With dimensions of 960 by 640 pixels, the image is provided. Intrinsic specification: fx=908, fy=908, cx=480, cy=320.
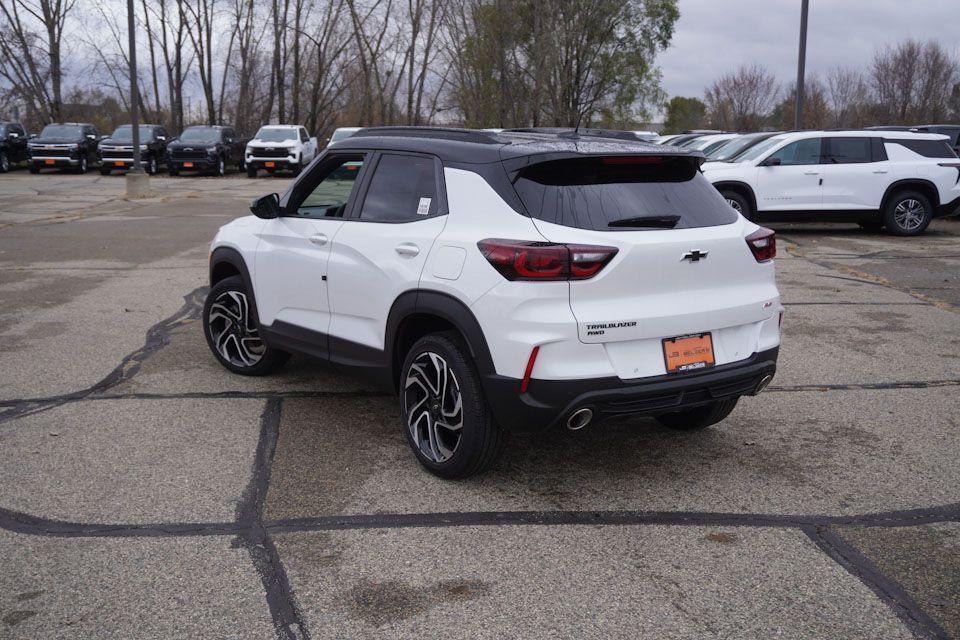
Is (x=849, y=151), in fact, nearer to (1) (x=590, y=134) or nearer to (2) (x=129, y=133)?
(1) (x=590, y=134)

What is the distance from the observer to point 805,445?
520cm

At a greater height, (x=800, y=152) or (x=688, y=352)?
(x=800, y=152)

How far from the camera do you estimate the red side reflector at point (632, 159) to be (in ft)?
14.4

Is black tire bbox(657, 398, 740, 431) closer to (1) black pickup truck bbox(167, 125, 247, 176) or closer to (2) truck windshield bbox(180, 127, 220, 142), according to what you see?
(1) black pickup truck bbox(167, 125, 247, 176)

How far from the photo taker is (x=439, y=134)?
197 inches

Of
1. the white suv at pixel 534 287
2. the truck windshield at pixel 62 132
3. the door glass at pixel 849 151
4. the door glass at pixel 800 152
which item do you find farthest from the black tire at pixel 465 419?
the truck windshield at pixel 62 132

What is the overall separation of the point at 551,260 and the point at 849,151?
13.1 m

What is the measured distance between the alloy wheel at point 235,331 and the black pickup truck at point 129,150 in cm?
2906

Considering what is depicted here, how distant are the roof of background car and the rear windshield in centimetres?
7

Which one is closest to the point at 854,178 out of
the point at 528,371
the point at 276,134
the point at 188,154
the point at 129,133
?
the point at 528,371

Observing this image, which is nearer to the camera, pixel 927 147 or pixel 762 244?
pixel 762 244

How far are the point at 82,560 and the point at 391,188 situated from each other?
2.44 metres

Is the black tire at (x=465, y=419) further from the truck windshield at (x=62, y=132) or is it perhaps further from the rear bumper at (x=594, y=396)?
the truck windshield at (x=62, y=132)

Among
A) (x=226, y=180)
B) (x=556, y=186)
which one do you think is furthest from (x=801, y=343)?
(x=226, y=180)
